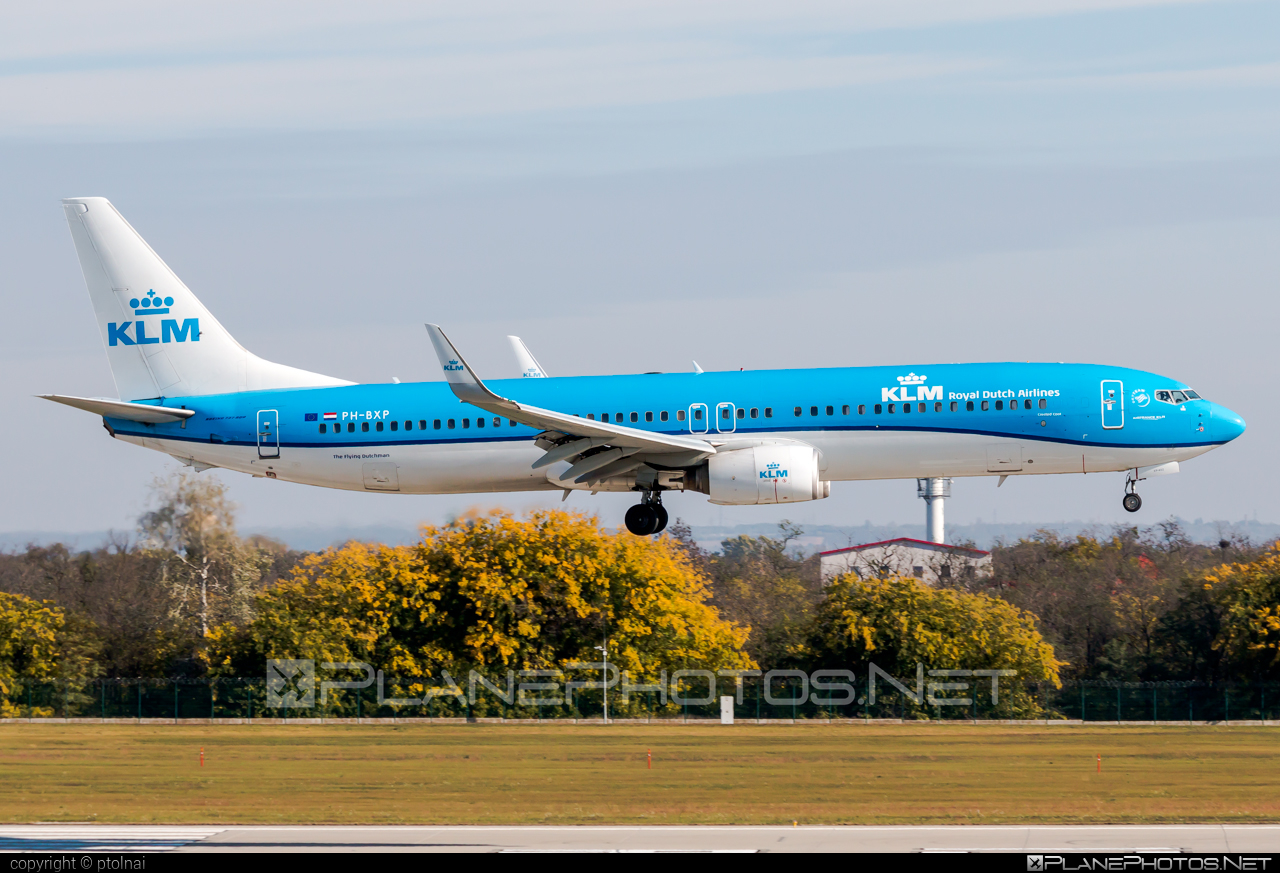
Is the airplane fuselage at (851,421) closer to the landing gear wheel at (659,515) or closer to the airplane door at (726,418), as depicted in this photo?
the airplane door at (726,418)

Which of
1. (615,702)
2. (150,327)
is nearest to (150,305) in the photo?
(150,327)

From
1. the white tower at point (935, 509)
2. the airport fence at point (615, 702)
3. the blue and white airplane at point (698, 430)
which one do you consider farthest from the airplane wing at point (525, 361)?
the white tower at point (935, 509)

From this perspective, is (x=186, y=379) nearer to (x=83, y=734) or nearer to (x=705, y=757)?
(x=705, y=757)

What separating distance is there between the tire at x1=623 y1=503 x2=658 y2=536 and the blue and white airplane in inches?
2.9

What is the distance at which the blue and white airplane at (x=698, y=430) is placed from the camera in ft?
149

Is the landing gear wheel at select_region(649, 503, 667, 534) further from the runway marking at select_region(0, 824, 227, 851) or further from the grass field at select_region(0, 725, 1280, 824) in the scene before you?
the runway marking at select_region(0, 824, 227, 851)

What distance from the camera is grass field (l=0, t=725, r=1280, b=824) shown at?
54.2 m

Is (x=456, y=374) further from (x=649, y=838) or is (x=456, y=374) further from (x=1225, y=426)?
(x=1225, y=426)

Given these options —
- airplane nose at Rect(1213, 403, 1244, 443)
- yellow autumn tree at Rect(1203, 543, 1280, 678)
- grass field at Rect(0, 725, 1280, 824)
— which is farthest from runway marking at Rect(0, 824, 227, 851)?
yellow autumn tree at Rect(1203, 543, 1280, 678)

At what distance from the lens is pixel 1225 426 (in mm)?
46031

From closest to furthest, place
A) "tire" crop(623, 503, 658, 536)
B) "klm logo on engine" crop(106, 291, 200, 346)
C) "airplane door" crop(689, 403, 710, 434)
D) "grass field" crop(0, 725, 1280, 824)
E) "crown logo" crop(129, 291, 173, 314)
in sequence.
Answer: "airplane door" crop(689, 403, 710, 434)
"tire" crop(623, 503, 658, 536)
"klm logo on engine" crop(106, 291, 200, 346)
"grass field" crop(0, 725, 1280, 824)
"crown logo" crop(129, 291, 173, 314)

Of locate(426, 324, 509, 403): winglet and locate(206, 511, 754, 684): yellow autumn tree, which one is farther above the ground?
locate(426, 324, 509, 403): winglet

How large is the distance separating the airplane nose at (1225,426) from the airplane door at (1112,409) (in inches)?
112

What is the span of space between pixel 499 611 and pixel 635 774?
27824mm
